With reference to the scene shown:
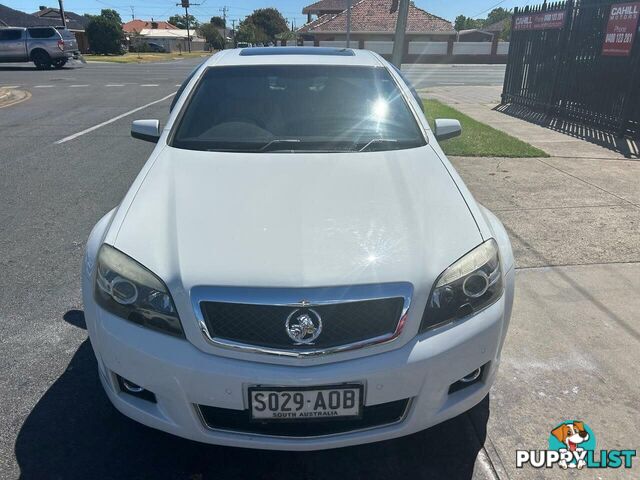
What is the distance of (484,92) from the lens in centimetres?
1847

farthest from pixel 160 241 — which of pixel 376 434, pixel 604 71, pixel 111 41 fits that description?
pixel 111 41

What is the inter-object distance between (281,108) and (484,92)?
16808 millimetres

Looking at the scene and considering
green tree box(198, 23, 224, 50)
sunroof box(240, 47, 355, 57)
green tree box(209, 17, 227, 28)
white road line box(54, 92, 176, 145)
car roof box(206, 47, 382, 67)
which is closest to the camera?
car roof box(206, 47, 382, 67)

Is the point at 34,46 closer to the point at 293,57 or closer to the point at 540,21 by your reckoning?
the point at 540,21

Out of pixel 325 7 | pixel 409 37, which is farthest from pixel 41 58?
pixel 325 7

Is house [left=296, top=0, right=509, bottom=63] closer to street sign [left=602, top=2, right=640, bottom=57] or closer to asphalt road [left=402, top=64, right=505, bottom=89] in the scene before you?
asphalt road [left=402, top=64, right=505, bottom=89]

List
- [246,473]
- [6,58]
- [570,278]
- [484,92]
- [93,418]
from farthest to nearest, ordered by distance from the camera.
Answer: [6,58] < [484,92] < [570,278] < [93,418] < [246,473]

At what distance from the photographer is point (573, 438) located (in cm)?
251

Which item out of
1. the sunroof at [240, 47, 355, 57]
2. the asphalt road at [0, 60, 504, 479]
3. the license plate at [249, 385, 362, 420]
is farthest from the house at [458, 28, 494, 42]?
the license plate at [249, 385, 362, 420]

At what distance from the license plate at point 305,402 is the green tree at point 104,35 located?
2167 inches

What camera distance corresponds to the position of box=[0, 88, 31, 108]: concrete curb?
1352 cm

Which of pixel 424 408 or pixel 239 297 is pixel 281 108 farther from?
pixel 424 408

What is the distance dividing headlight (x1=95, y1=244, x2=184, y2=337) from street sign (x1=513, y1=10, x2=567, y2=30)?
1157cm

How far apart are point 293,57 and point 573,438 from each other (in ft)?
9.85
